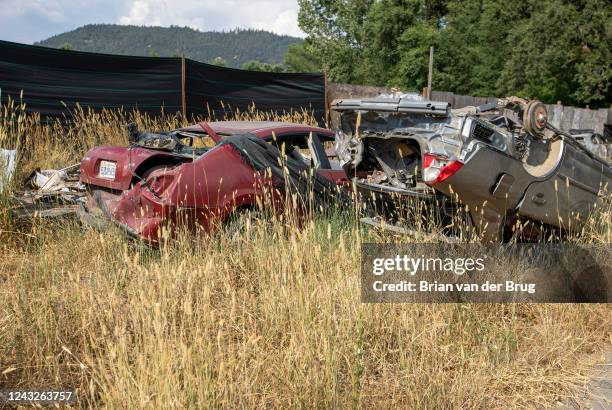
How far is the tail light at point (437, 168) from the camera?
492 centimetres

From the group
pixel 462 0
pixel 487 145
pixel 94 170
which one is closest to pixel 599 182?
pixel 487 145

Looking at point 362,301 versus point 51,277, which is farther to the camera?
point 51,277

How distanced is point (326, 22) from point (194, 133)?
4879 cm

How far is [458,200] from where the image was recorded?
5.02m

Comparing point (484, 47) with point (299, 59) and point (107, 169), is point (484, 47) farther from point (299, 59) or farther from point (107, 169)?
point (299, 59)

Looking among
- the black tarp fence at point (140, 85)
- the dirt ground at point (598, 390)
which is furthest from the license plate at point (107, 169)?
the black tarp fence at point (140, 85)

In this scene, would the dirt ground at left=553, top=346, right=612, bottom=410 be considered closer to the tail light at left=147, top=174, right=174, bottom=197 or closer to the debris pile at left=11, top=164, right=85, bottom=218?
the tail light at left=147, top=174, right=174, bottom=197

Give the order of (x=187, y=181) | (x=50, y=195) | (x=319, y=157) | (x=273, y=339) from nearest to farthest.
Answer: (x=273, y=339) → (x=187, y=181) → (x=319, y=157) → (x=50, y=195)

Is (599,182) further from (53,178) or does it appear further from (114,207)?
(53,178)

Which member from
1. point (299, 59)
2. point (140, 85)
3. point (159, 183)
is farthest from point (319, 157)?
point (299, 59)

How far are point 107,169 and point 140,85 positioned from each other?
6647mm

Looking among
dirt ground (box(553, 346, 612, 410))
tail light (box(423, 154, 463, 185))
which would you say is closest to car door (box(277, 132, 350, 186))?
tail light (box(423, 154, 463, 185))

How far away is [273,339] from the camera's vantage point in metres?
3.53

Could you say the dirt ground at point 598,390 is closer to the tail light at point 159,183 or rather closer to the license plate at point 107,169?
the tail light at point 159,183
